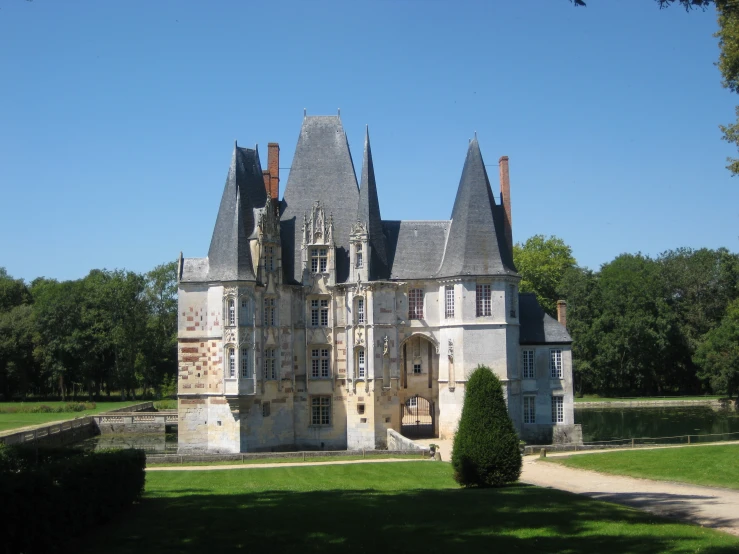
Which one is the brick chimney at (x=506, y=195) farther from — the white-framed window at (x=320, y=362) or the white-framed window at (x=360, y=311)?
the white-framed window at (x=320, y=362)

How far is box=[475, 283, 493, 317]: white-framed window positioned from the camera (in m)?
39.2

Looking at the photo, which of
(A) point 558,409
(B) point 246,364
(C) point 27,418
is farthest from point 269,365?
(C) point 27,418

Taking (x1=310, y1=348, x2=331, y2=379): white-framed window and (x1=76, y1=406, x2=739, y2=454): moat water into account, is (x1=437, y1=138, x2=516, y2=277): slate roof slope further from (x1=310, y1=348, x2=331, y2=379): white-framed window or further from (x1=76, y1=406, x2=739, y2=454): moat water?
(x1=76, y1=406, x2=739, y2=454): moat water

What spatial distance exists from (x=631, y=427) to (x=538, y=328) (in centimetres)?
1358

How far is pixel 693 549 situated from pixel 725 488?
35.7 ft

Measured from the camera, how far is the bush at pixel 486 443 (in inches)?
811

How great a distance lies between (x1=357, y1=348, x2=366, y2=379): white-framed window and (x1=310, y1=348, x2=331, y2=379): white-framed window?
5.58 ft

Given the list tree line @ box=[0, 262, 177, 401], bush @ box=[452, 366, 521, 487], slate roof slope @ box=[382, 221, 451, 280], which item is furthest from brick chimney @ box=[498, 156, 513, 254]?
tree line @ box=[0, 262, 177, 401]

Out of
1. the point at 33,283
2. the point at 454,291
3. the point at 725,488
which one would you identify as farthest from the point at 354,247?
the point at 33,283

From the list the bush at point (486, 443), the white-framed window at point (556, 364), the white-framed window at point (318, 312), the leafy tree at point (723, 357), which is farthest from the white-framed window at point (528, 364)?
the leafy tree at point (723, 357)

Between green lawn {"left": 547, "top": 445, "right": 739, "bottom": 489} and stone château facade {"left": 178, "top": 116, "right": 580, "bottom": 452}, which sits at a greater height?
stone château facade {"left": 178, "top": 116, "right": 580, "bottom": 452}

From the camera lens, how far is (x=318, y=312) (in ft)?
135

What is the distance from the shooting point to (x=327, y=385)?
4075 centimetres

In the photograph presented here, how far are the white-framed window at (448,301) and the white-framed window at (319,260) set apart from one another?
21.2ft
